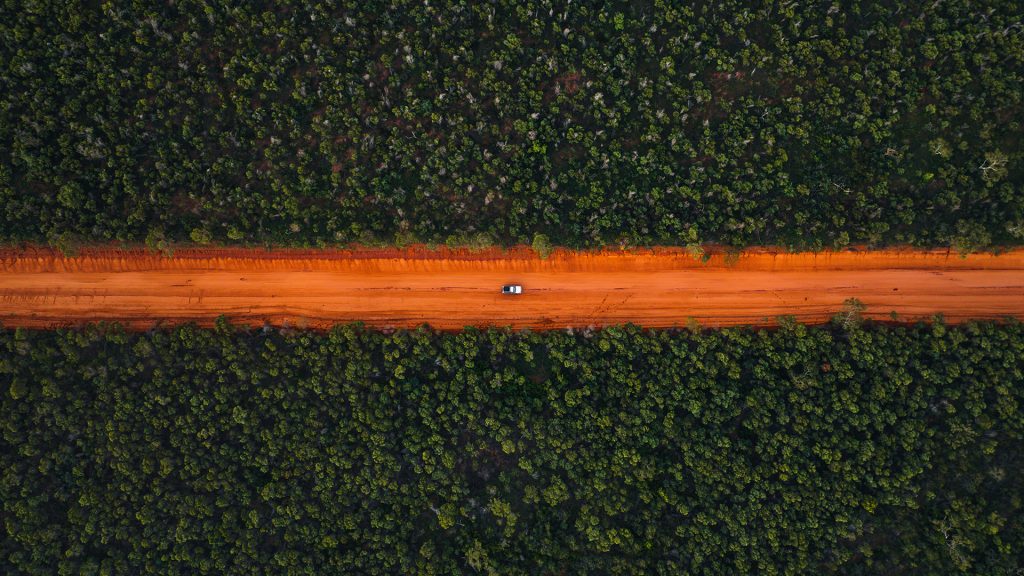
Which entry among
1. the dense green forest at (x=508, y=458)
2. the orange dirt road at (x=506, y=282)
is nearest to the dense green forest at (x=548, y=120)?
the orange dirt road at (x=506, y=282)

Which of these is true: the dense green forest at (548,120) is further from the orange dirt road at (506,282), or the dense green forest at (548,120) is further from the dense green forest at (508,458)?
the dense green forest at (508,458)

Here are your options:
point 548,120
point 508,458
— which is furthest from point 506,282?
point 508,458

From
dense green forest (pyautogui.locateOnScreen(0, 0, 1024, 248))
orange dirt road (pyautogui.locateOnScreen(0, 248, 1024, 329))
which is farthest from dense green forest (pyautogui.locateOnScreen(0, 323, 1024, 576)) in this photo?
dense green forest (pyautogui.locateOnScreen(0, 0, 1024, 248))

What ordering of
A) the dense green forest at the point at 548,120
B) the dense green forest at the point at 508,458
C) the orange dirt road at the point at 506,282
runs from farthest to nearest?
the orange dirt road at the point at 506,282, the dense green forest at the point at 548,120, the dense green forest at the point at 508,458

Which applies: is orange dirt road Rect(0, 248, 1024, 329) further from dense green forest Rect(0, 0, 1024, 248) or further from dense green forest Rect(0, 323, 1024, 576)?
dense green forest Rect(0, 323, 1024, 576)

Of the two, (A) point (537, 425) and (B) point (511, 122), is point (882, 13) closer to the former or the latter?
(B) point (511, 122)

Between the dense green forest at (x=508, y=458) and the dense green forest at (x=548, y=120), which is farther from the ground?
the dense green forest at (x=548, y=120)

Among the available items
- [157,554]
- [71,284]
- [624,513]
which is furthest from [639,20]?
[157,554]
